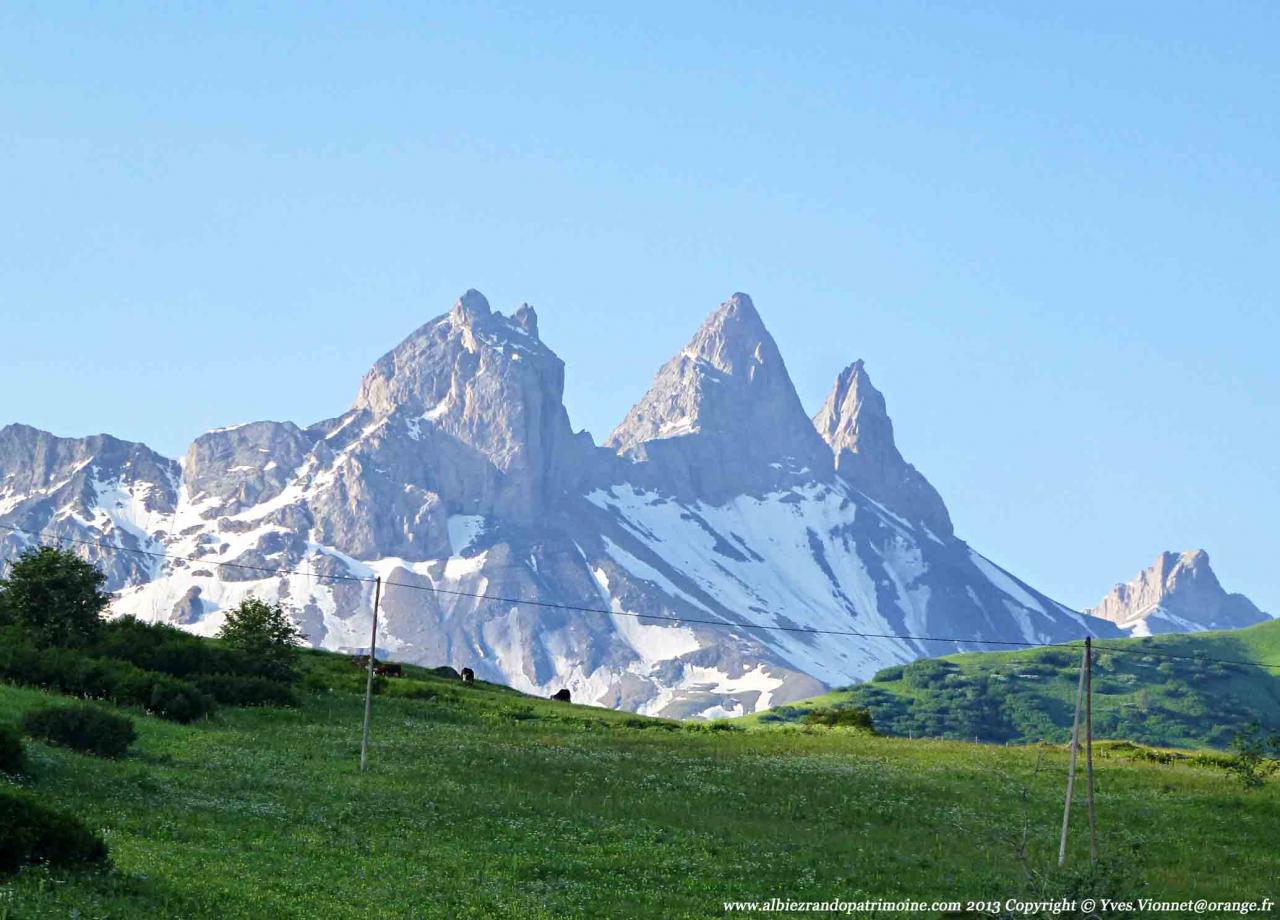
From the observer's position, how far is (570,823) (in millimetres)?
62438

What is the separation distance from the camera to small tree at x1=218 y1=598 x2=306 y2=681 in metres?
105

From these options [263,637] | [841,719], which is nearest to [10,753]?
[263,637]

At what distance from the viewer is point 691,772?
81188mm

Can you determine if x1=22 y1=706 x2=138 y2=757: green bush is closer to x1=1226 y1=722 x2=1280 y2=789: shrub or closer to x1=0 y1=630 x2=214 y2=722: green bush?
x1=0 y1=630 x2=214 y2=722: green bush

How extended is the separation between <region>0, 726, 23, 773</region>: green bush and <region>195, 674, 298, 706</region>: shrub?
37748 millimetres

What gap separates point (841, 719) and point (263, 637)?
52.8 m

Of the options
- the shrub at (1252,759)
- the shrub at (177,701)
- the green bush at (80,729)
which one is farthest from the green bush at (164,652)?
the shrub at (1252,759)

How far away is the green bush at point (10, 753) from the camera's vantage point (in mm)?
53625

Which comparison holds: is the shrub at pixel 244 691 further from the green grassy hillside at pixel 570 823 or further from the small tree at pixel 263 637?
the small tree at pixel 263 637

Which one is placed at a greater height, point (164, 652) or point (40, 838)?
point (164, 652)

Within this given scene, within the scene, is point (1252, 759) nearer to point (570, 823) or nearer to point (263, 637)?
point (570, 823)

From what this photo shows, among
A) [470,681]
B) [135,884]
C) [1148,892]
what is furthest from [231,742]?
[470,681]

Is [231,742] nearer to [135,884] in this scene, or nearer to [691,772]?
[691,772]

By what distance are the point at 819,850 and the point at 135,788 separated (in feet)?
82.8
